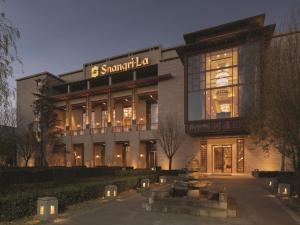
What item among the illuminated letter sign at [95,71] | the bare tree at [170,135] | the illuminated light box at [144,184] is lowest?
the illuminated light box at [144,184]

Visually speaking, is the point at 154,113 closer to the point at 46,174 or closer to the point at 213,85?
the point at 213,85

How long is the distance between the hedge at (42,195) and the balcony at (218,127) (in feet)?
47.4

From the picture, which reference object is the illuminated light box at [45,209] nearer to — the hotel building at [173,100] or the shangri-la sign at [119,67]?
the hotel building at [173,100]

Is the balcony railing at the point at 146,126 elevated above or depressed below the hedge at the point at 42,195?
above

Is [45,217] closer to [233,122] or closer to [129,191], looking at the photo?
[129,191]

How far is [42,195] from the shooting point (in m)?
10.9

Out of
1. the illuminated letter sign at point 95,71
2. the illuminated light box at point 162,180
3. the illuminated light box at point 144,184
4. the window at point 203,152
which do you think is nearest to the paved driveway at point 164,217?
the illuminated light box at point 144,184

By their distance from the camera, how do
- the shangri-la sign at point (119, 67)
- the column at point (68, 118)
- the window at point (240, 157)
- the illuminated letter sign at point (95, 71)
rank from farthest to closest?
the column at point (68, 118), the illuminated letter sign at point (95, 71), the shangri-la sign at point (119, 67), the window at point (240, 157)

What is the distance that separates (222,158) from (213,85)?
29.3ft

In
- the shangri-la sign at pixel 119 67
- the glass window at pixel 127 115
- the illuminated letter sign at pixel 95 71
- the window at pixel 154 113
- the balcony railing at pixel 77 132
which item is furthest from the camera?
the illuminated letter sign at pixel 95 71

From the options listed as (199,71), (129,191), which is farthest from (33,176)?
(199,71)

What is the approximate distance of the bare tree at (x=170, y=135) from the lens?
101 ft

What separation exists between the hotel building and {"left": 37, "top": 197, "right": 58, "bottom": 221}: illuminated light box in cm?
980

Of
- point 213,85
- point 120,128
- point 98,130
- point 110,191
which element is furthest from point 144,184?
point 98,130
